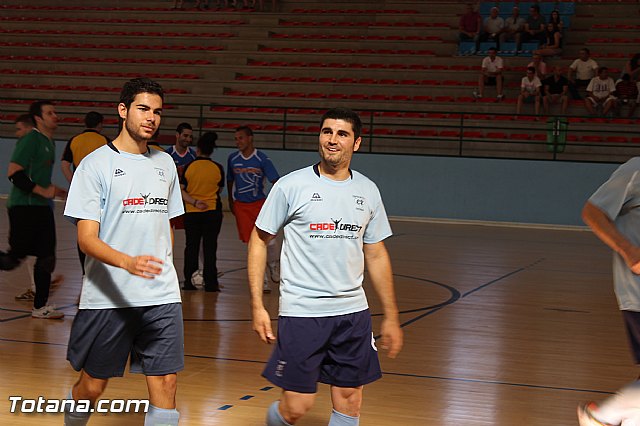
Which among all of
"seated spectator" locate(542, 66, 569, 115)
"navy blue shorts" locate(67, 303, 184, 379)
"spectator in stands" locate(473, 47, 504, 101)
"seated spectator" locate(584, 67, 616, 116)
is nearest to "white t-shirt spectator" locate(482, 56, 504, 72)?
"spectator in stands" locate(473, 47, 504, 101)

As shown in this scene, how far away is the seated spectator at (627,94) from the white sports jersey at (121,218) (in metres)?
17.8

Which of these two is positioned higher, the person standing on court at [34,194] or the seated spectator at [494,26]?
the seated spectator at [494,26]

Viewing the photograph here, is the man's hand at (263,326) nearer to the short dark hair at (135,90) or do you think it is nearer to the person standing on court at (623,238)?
the short dark hair at (135,90)

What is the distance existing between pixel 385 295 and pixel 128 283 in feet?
3.94

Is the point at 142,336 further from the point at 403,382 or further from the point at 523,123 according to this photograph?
the point at 523,123

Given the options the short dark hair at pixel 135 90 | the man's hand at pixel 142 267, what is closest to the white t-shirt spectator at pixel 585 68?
the short dark hair at pixel 135 90

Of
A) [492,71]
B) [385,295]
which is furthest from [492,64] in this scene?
[385,295]

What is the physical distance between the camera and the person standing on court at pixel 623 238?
167 inches

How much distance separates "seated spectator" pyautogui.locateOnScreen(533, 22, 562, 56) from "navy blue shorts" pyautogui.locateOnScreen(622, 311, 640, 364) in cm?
1892

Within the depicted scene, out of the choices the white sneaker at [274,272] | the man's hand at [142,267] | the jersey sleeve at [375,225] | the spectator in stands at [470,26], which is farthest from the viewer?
the spectator in stands at [470,26]

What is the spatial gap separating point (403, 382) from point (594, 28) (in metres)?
18.9

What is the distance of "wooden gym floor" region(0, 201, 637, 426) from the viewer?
601cm

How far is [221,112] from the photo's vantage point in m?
23.8

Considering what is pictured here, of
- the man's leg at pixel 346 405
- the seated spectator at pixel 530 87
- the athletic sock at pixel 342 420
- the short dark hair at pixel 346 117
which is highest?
the seated spectator at pixel 530 87
